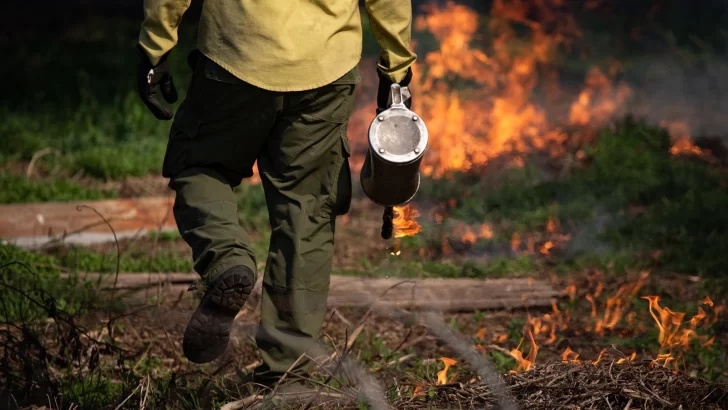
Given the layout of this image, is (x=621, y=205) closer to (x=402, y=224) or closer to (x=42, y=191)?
(x=402, y=224)

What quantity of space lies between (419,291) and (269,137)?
5.53ft

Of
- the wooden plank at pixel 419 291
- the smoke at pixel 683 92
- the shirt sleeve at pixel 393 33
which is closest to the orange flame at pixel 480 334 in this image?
the wooden plank at pixel 419 291

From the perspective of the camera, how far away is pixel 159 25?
12.5ft

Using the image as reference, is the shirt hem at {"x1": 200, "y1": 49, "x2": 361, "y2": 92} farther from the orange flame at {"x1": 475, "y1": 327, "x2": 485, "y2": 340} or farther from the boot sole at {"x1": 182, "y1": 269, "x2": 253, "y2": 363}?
the orange flame at {"x1": 475, "y1": 327, "x2": 485, "y2": 340}

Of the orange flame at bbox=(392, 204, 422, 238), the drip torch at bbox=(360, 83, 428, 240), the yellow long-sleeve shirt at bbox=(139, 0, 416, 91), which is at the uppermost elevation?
the yellow long-sleeve shirt at bbox=(139, 0, 416, 91)

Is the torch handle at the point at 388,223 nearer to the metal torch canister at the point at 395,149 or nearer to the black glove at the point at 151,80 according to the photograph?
the metal torch canister at the point at 395,149

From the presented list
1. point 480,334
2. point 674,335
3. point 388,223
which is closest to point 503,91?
point 480,334

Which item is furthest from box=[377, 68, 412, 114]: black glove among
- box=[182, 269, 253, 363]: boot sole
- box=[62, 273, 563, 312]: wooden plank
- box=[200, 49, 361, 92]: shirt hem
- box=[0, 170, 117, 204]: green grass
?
box=[0, 170, 117, 204]: green grass

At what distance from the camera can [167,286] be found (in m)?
5.18

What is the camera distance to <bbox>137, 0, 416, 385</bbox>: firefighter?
372 cm

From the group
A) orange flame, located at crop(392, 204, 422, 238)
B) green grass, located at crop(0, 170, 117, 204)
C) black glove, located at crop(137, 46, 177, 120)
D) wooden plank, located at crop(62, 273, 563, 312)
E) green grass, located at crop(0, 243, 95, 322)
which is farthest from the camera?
green grass, located at crop(0, 170, 117, 204)

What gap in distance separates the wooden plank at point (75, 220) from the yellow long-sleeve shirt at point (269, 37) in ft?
7.72

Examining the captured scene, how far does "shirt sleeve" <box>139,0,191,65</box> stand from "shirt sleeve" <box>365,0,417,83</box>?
724 millimetres

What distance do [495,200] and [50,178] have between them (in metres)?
3.07
